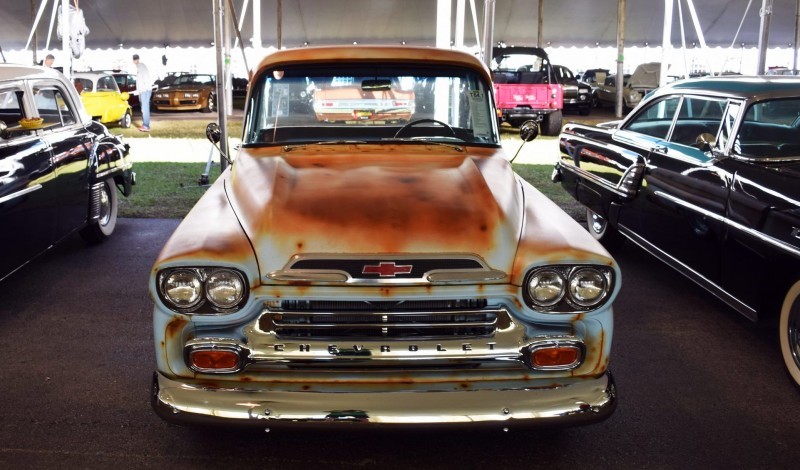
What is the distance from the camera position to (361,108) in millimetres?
4113

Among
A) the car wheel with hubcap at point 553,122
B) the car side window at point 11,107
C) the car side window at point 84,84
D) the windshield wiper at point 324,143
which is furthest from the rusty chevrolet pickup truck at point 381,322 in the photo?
the car side window at point 84,84

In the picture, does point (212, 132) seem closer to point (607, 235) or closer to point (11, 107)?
point (11, 107)

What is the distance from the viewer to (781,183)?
4184 mm

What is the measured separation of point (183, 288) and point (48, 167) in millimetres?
3263

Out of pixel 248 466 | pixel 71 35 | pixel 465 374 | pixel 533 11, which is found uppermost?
pixel 533 11

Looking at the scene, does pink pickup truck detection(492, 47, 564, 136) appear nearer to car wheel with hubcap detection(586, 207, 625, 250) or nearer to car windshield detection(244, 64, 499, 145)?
car wheel with hubcap detection(586, 207, 625, 250)

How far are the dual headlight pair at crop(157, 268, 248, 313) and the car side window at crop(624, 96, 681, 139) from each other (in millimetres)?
4055

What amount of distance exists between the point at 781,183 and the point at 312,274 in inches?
109

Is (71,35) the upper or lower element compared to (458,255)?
upper

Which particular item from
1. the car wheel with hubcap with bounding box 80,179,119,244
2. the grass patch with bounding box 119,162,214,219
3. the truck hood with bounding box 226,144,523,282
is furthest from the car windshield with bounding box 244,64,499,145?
the grass patch with bounding box 119,162,214,219

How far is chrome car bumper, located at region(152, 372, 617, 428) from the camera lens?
2.70 m

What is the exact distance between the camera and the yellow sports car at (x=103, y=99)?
17453 millimetres

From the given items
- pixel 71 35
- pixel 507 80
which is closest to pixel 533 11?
pixel 507 80

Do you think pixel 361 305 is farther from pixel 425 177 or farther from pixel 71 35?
pixel 71 35
